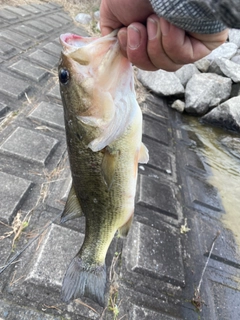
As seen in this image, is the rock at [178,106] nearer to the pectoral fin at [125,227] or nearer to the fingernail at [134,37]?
the pectoral fin at [125,227]

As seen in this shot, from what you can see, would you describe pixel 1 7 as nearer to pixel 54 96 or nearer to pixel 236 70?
pixel 54 96

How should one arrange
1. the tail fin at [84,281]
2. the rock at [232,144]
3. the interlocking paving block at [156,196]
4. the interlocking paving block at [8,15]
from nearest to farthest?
the tail fin at [84,281]
the interlocking paving block at [156,196]
the rock at [232,144]
the interlocking paving block at [8,15]

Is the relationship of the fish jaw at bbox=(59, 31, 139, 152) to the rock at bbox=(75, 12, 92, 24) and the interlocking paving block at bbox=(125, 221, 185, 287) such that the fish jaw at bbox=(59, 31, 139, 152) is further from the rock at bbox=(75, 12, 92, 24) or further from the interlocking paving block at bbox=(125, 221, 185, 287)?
the rock at bbox=(75, 12, 92, 24)

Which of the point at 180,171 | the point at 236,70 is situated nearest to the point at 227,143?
the point at 180,171

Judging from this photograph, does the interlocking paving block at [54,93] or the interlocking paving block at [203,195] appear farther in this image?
the interlocking paving block at [54,93]

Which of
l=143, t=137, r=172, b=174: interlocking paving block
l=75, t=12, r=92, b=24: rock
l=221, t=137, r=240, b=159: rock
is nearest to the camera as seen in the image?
l=143, t=137, r=172, b=174: interlocking paving block

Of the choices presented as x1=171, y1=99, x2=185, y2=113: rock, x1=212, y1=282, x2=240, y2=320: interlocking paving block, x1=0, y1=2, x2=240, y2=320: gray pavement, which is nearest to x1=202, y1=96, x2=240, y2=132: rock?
→ x1=171, y1=99, x2=185, y2=113: rock

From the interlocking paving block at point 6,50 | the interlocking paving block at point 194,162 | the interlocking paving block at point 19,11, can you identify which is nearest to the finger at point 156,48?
the interlocking paving block at point 194,162

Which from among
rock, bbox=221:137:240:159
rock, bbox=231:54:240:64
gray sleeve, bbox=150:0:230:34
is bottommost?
rock, bbox=221:137:240:159
